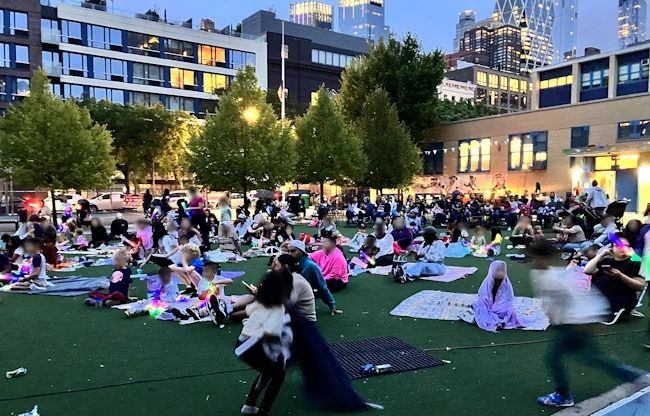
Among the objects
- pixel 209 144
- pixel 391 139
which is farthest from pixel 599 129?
pixel 209 144

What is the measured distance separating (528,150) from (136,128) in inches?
1175

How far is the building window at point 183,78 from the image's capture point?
50031 millimetres

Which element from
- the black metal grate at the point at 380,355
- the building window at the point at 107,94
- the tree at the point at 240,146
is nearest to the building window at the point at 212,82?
the building window at the point at 107,94

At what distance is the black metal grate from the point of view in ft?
17.6

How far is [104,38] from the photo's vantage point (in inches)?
1801

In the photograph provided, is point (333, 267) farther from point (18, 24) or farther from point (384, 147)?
point (18, 24)

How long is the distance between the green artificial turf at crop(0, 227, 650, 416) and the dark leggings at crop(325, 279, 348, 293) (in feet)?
3.56

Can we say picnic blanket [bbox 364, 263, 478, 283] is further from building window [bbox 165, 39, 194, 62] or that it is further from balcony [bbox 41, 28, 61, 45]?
building window [bbox 165, 39, 194, 62]

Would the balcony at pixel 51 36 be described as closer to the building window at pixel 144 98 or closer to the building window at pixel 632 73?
the building window at pixel 144 98

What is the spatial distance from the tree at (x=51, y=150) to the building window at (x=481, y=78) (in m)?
89.0

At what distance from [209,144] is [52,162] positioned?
6.66 meters

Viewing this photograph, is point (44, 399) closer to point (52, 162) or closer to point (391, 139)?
point (52, 162)

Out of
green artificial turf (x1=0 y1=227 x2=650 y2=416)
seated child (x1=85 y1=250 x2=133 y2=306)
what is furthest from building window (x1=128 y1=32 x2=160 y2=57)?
green artificial turf (x1=0 y1=227 x2=650 y2=416)

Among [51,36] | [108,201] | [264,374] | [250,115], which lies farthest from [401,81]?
[264,374]
